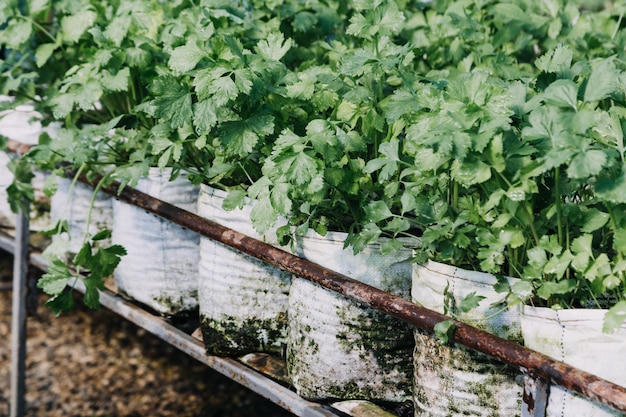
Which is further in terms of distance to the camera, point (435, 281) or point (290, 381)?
point (290, 381)

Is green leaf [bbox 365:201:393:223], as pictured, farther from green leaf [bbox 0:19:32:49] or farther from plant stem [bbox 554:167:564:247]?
green leaf [bbox 0:19:32:49]

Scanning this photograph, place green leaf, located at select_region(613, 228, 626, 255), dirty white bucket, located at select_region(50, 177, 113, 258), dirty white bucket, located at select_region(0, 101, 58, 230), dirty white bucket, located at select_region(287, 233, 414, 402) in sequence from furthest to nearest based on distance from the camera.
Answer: dirty white bucket, located at select_region(0, 101, 58, 230), dirty white bucket, located at select_region(50, 177, 113, 258), dirty white bucket, located at select_region(287, 233, 414, 402), green leaf, located at select_region(613, 228, 626, 255)

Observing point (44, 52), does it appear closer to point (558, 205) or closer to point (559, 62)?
point (559, 62)

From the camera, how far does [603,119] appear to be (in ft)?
4.29

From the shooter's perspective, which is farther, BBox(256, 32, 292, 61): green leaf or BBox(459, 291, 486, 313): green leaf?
BBox(256, 32, 292, 61): green leaf

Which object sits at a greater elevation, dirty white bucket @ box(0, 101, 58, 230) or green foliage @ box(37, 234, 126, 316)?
dirty white bucket @ box(0, 101, 58, 230)

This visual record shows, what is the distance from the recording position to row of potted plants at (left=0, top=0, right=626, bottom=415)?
1.33 m

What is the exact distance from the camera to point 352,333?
5.57ft

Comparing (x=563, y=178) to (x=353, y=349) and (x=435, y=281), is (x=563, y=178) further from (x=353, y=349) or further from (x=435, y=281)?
(x=353, y=349)

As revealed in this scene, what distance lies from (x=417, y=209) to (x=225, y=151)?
491 mm

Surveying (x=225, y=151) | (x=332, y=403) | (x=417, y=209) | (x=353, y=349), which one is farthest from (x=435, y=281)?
(x=225, y=151)

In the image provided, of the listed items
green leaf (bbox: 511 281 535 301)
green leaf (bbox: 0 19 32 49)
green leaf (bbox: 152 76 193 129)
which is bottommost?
green leaf (bbox: 511 281 535 301)

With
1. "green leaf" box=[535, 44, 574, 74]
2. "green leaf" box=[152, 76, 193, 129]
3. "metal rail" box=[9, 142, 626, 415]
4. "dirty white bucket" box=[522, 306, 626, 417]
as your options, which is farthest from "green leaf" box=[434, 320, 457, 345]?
"green leaf" box=[152, 76, 193, 129]

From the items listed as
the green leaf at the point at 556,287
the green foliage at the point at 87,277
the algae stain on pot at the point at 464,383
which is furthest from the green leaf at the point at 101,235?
the green leaf at the point at 556,287
